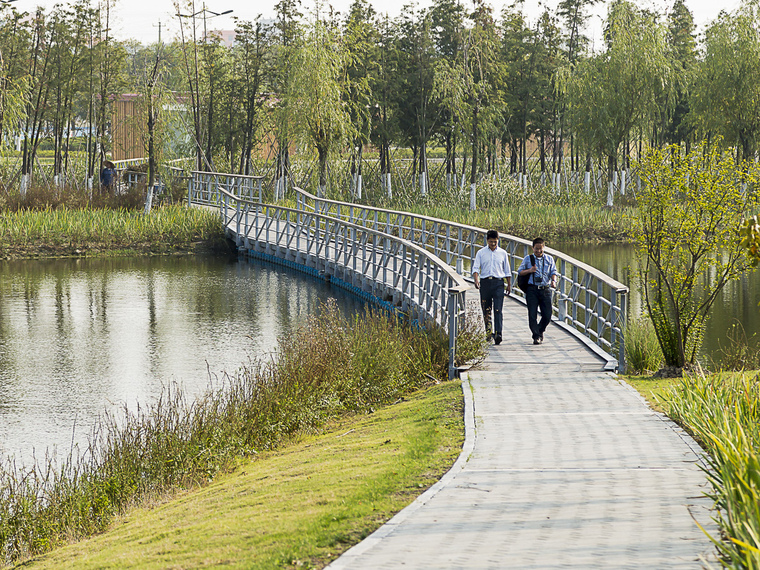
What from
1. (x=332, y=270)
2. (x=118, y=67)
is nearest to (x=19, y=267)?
(x=332, y=270)

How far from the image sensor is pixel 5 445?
1170 cm

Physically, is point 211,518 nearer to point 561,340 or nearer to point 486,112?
point 561,340

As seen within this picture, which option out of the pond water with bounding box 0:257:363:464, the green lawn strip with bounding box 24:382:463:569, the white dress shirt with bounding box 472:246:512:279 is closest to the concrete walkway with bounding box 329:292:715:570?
the green lawn strip with bounding box 24:382:463:569

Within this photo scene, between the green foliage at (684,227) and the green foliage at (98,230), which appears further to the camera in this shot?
the green foliage at (98,230)

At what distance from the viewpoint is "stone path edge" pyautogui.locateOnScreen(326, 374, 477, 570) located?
5.57 metres

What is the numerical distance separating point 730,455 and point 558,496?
4.75 ft

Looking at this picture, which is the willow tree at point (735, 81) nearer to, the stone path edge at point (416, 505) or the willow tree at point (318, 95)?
the willow tree at point (318, 95)

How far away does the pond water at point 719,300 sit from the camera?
18.4 metres

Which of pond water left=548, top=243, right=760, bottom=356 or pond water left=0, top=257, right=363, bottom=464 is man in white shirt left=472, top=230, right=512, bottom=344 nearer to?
pond water left=548, top=243, right=760, bottom=356

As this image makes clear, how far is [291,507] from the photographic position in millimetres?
7086

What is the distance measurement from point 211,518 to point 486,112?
37.6 m

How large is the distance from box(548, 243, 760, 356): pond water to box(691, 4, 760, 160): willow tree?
36.8ft

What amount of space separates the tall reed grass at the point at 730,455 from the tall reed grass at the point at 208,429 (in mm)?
4413

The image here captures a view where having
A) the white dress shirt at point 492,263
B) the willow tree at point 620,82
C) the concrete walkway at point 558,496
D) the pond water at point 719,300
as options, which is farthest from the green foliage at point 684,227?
the willow tree at point 620,82
